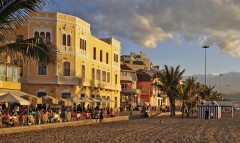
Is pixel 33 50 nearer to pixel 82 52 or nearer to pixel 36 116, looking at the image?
pixel 36 116

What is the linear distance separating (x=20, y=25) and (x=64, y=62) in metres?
31.5

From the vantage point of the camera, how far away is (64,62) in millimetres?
42594

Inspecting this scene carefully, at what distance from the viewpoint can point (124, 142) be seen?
58.6ft

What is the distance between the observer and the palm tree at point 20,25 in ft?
34.8

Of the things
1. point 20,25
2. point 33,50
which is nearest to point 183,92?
point 33,50

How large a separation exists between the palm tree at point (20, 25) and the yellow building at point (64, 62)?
2615 cm

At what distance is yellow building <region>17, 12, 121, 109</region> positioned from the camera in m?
40.8

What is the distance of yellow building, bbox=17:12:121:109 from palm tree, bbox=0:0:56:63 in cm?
2615

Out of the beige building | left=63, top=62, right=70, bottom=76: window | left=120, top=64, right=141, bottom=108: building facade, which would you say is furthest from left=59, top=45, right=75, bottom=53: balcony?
the beige building

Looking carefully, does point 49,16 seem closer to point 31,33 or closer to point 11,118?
point 31,33

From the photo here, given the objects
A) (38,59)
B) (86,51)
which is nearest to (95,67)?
(86,51)

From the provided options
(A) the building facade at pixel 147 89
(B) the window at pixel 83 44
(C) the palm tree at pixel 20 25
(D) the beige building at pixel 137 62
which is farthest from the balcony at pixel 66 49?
(D) the beige building at pixel 137 62

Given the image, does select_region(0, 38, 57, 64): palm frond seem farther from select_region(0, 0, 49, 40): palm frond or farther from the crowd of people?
the crowd of people

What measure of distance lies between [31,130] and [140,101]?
185 feet
